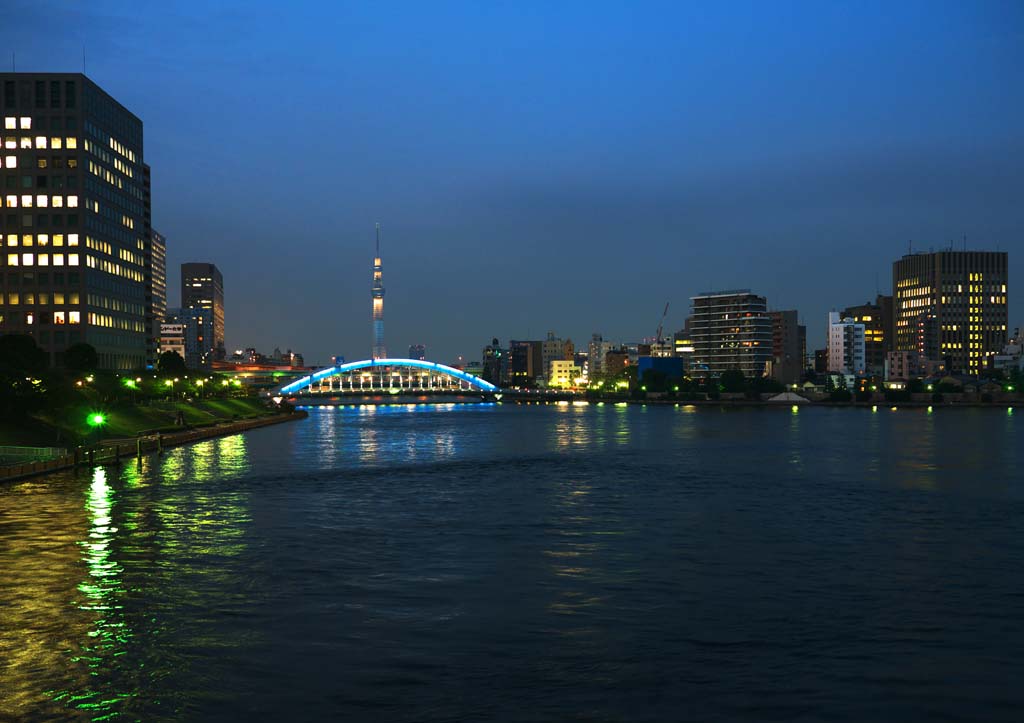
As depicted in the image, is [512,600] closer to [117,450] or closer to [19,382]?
[117,450]

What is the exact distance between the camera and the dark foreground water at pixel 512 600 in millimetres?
17578

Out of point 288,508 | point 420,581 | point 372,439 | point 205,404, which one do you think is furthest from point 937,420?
point 420,581

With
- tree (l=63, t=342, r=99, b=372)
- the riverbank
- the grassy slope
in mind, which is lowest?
the riverbank

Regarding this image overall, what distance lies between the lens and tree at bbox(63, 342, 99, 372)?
341 ft

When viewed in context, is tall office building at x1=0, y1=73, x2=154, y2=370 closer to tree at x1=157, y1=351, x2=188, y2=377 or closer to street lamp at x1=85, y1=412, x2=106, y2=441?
tree at x1=157, y1=351, x2=188, y2=377

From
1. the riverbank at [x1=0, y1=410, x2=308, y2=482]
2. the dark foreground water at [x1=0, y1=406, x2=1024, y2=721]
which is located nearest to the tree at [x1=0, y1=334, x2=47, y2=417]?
the riverbank at [x1=0, y1=410, x2=308, y2=482]

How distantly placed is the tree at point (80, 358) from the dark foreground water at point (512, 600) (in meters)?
54.8

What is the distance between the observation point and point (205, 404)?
408ft

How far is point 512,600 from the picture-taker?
24.7m

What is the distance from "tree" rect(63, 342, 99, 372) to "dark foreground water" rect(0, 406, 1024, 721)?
54.8 metres

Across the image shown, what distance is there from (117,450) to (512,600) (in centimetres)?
4854

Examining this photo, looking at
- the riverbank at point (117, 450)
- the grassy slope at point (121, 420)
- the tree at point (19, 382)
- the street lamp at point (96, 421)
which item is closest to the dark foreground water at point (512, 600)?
the riverbank at point (117, 450)

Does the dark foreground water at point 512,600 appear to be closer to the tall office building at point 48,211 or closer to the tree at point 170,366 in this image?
the tall office building at point 48,211

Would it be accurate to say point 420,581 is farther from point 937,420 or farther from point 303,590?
point 937,420
